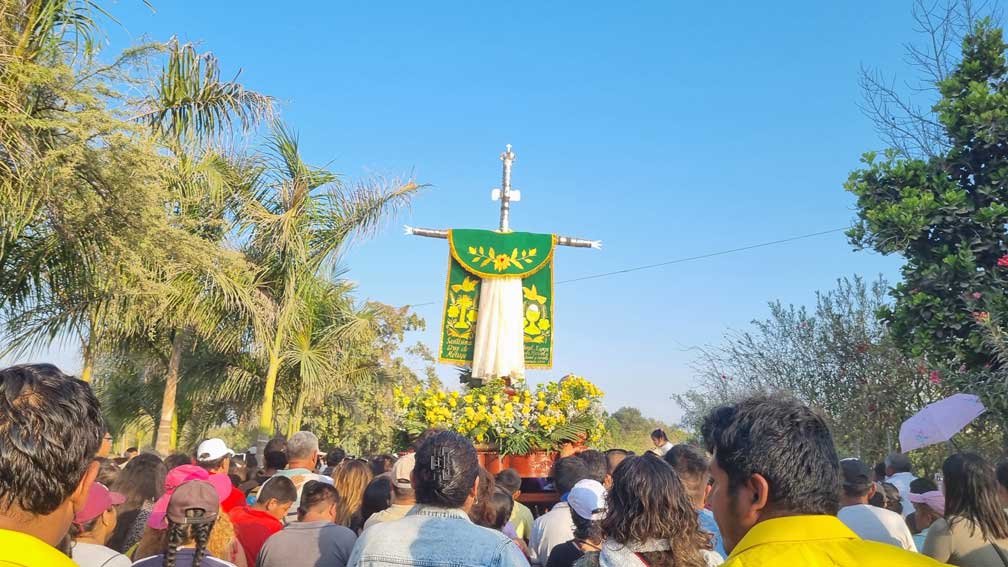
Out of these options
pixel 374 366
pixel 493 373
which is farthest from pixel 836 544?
pixel 374 366

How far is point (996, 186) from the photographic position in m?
8.79

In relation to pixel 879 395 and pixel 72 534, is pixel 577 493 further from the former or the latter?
pixel 879 395

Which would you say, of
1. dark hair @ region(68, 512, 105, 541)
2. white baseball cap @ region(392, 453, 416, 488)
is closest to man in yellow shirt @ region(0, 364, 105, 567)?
dark hair @ region(68, 512, 105, 541)

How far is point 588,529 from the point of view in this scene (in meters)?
3.79

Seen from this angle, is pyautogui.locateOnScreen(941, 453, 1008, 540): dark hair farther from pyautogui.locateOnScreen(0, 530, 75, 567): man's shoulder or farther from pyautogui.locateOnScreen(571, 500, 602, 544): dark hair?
pyautogui.locateOnScreen(0, 530, 75, 567): man's shoulder

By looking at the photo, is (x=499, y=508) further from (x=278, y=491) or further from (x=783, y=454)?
(x=783, y=454)

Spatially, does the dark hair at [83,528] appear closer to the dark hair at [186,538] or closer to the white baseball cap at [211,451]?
the dark hair at [186,538]

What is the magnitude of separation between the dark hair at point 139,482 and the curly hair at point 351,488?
1134 mm

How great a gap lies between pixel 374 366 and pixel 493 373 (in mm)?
9321

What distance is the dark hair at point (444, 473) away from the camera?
3.03 meters

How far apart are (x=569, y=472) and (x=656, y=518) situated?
252 centimetres

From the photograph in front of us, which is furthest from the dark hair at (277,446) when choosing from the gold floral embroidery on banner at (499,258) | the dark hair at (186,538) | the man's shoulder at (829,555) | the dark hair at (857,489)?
the gold floral embroidery on banner at (499,258)

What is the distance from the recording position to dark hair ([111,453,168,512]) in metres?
4.77

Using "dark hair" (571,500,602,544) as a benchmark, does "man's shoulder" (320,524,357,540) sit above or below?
below
